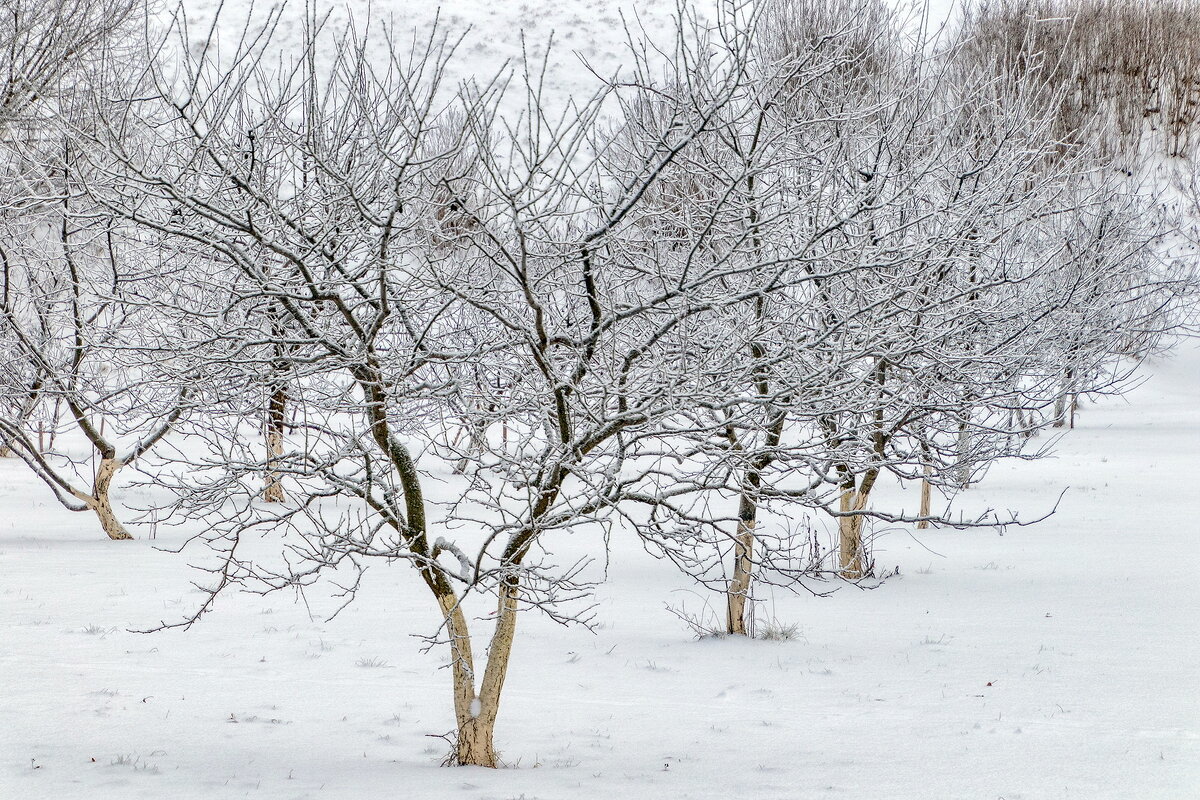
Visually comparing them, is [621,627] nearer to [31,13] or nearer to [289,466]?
[289,466]

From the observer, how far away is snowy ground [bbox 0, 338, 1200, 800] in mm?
4855

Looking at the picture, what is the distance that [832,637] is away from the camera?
318 inches

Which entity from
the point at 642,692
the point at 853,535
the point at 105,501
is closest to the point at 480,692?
the point at 642,692

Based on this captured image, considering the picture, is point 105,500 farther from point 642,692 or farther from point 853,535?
point 853,535

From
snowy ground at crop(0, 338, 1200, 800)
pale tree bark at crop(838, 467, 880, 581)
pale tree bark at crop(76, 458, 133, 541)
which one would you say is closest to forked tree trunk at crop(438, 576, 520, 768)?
snowy ground at crop(0, 338, 1200, 800)

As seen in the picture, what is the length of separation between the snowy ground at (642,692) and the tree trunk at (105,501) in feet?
3.43

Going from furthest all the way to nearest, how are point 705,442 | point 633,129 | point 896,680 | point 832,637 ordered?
point 832,637 → point 896,680 → point 633,129 → point 705,442

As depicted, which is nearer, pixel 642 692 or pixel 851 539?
pixel 642 692

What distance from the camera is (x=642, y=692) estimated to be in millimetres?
6660

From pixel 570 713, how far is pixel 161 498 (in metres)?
11.8

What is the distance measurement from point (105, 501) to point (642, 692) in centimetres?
808

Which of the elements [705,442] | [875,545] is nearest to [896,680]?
[705,442]

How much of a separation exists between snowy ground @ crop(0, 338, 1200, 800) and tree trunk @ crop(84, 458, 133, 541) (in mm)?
1045

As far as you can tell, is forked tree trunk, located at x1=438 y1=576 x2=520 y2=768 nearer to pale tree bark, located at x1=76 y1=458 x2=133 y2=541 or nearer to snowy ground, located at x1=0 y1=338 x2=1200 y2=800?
snowy ground, located at x1=0 y1=338 x2=1200 y2=800
